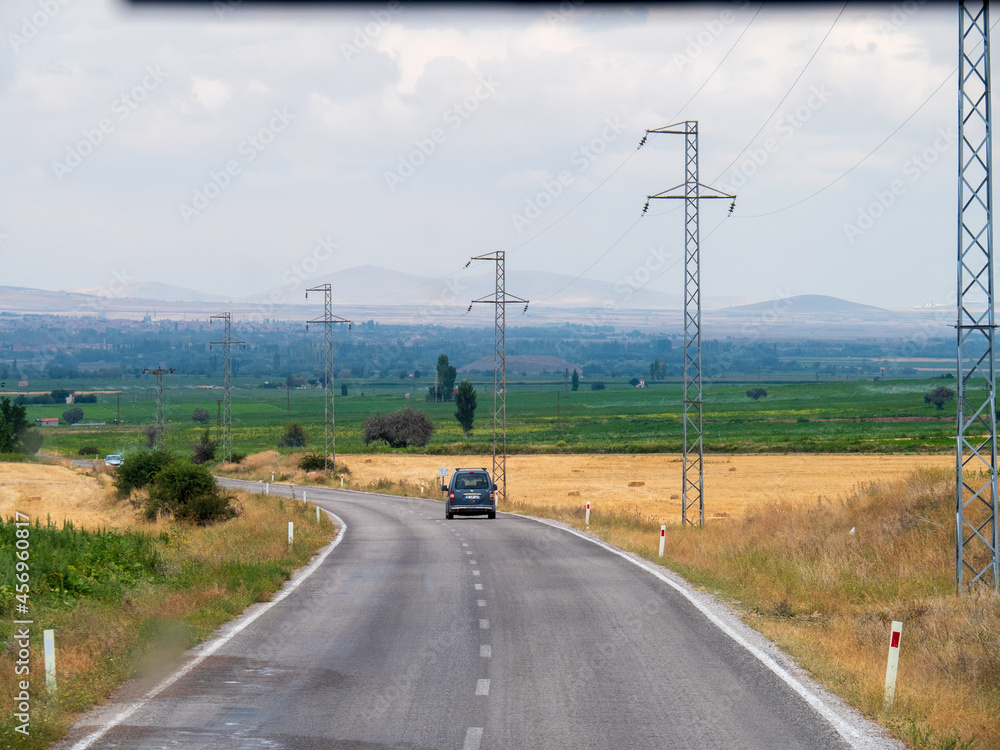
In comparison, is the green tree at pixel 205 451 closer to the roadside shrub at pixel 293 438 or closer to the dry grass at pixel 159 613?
the roadside shrub at pixel 293 438

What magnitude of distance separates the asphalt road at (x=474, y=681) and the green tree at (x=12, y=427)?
85287mm

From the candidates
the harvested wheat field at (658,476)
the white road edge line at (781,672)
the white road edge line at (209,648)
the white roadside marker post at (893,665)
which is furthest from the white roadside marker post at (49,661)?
the harvested wheat field at (658,476)

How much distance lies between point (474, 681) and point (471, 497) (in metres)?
29.9

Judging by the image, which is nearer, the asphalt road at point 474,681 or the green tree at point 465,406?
the asphalt road at point 474,681

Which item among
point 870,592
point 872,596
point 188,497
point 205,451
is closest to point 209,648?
point 872,596

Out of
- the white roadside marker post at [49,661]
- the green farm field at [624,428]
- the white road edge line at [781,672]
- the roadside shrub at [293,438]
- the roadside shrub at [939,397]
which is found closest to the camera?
the white road edge line at [781,672]

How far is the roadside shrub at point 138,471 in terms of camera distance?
53.3m

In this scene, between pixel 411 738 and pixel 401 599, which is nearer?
pixel 411 738

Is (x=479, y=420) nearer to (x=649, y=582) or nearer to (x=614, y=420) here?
(x=614, y=420)

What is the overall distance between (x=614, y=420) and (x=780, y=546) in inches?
5277

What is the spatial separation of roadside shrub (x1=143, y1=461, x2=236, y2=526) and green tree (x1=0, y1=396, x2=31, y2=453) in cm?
5980

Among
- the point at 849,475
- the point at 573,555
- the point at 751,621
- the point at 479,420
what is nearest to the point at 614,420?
the point at 479,420

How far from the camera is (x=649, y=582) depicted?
66.7 ft

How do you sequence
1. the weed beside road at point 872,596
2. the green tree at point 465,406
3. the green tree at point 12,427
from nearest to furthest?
the weed beside road at point 872,596 → the green tree at point 12,427 → the green tree at point 465,406
